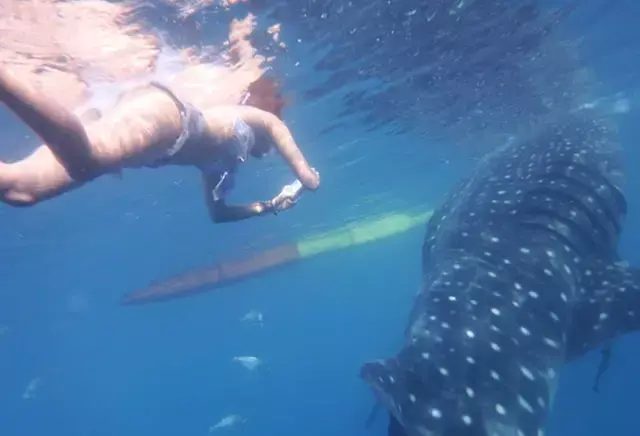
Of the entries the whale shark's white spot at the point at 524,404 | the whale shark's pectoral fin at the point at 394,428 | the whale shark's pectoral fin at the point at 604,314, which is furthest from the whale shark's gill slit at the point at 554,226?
the whale shark's pectoral fin at the point at 394,428

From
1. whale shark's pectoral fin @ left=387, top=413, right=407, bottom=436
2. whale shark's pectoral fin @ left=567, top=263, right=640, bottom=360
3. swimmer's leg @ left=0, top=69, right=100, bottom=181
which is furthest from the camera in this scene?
whale shark's pectoral fin @ left=567, top=263, right=640, bottom=360

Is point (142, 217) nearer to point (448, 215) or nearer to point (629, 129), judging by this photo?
point (448, 215)

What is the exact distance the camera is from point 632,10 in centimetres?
1542

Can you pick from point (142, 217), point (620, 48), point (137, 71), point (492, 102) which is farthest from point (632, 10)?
point (142, 217)

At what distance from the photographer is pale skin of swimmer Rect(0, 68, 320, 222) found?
3.33 m

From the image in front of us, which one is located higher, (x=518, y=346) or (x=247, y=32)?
(x=247, y=32)

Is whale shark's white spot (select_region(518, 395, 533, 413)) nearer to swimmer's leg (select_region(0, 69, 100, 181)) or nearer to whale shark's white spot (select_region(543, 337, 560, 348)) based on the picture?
whale shark's white spot (select_region(543, 337, 560, 348))

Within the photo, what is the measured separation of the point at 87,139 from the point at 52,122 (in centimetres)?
29

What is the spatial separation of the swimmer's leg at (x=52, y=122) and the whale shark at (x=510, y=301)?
323 cm

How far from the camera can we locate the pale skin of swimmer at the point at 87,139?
333 cm

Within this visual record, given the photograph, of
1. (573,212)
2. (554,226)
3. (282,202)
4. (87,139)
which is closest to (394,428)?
(282,202)

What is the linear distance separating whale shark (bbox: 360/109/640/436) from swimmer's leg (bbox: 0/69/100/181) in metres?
3.23

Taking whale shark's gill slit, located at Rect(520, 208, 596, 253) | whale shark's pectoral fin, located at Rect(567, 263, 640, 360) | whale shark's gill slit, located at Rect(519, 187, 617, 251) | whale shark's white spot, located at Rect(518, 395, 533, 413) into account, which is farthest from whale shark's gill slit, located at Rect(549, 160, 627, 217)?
whale shark's white spot, located at Rect(518, 395, 533, 413)

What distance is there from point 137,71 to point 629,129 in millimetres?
37361
